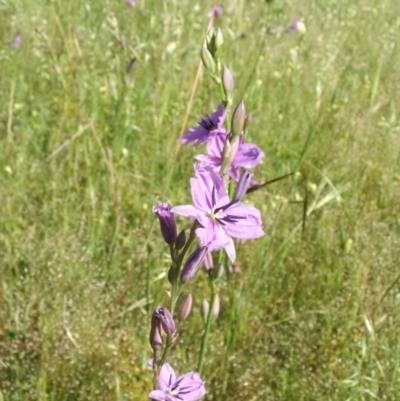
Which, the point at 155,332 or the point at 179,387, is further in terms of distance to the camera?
the point at 179,387

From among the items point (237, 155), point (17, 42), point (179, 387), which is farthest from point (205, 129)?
point (17, 42)

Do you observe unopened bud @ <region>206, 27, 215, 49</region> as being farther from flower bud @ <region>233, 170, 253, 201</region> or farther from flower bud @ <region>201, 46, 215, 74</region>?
flower bud @ <region>233, 170, 253, 201</region>

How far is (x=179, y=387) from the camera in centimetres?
132

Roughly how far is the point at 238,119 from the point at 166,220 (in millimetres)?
296

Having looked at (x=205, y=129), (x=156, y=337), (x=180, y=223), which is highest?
(x=205, y=129)

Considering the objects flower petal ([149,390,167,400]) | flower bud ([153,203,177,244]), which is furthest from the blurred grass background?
flower bud ([153,203,177,244])

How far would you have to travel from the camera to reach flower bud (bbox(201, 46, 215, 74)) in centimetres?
139

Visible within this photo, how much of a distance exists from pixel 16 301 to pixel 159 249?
641mm

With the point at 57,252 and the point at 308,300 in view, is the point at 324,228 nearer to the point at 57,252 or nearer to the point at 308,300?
the point at 308,300

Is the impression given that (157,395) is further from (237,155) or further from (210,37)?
(210,37)

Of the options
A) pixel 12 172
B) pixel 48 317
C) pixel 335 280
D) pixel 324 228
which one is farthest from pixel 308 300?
pixel 12 172

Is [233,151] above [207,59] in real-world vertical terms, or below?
below

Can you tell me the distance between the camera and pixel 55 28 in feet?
13.8

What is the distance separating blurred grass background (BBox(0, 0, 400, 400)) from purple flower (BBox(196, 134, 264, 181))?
49 centimetres
